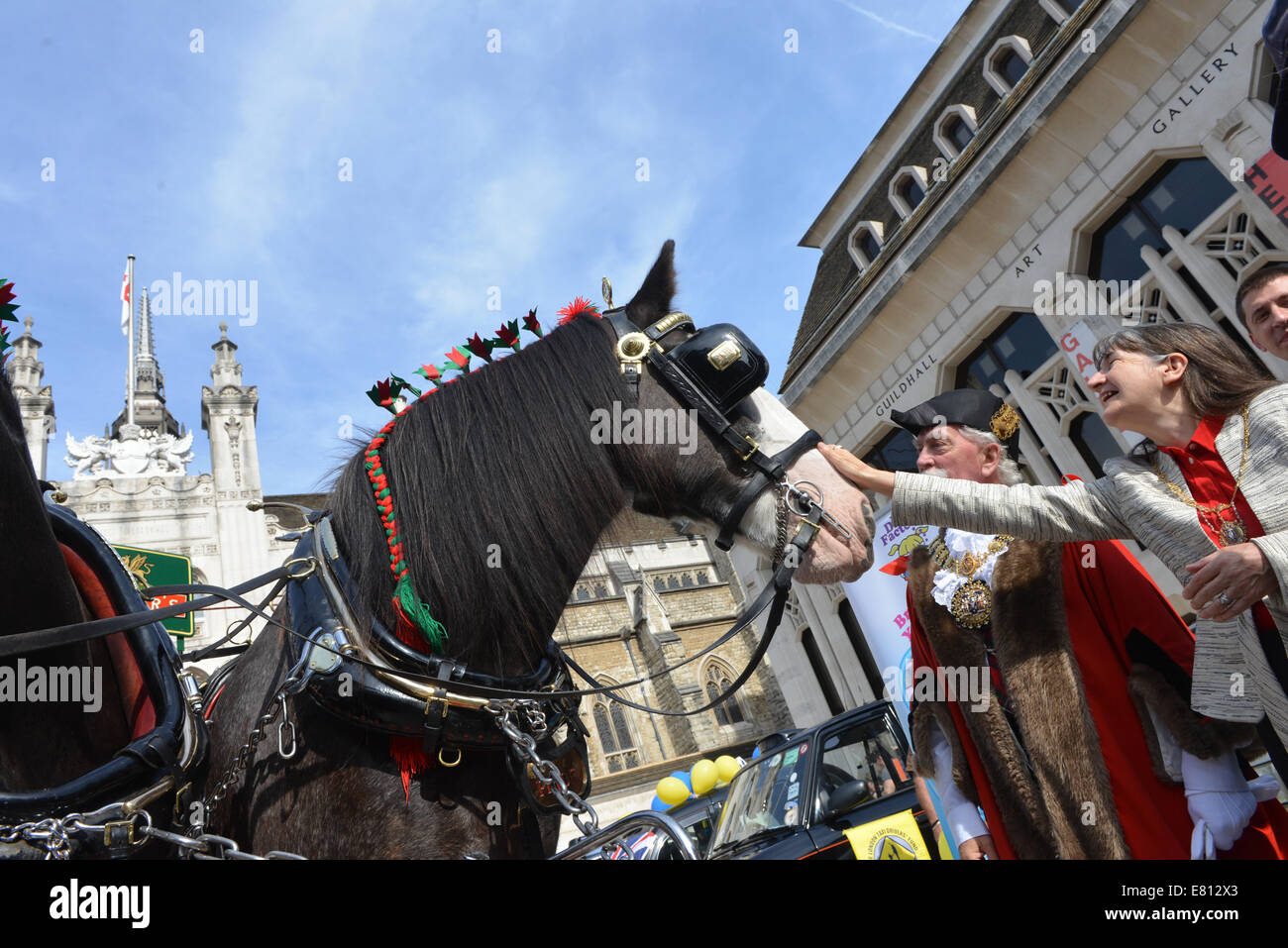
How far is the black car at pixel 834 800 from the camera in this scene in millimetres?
5137

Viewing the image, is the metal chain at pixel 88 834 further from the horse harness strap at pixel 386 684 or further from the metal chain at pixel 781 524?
the metal chain at pixel 781 524

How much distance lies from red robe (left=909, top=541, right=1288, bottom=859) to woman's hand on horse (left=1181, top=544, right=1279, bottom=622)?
1.70 feet

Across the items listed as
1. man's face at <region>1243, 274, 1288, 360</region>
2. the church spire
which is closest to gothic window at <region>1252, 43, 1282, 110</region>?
man's face at <region>1243, 274, 1288, 360</region>

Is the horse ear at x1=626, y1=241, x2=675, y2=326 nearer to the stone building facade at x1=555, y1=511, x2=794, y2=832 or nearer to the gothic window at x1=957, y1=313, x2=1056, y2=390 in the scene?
the gothic window at x1=957, y1=313, x2=1056, y2=390

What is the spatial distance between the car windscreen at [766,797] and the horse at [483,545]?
13.6ft

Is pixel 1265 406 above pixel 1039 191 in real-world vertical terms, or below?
below

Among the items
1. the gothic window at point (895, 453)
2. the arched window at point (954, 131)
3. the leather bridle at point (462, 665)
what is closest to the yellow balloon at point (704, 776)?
the gothic window at point (895, 453)

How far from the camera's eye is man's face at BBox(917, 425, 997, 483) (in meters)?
2.81

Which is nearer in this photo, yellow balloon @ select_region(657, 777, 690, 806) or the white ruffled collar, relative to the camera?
the white ruffled collar

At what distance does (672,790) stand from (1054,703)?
1401 centimetres
